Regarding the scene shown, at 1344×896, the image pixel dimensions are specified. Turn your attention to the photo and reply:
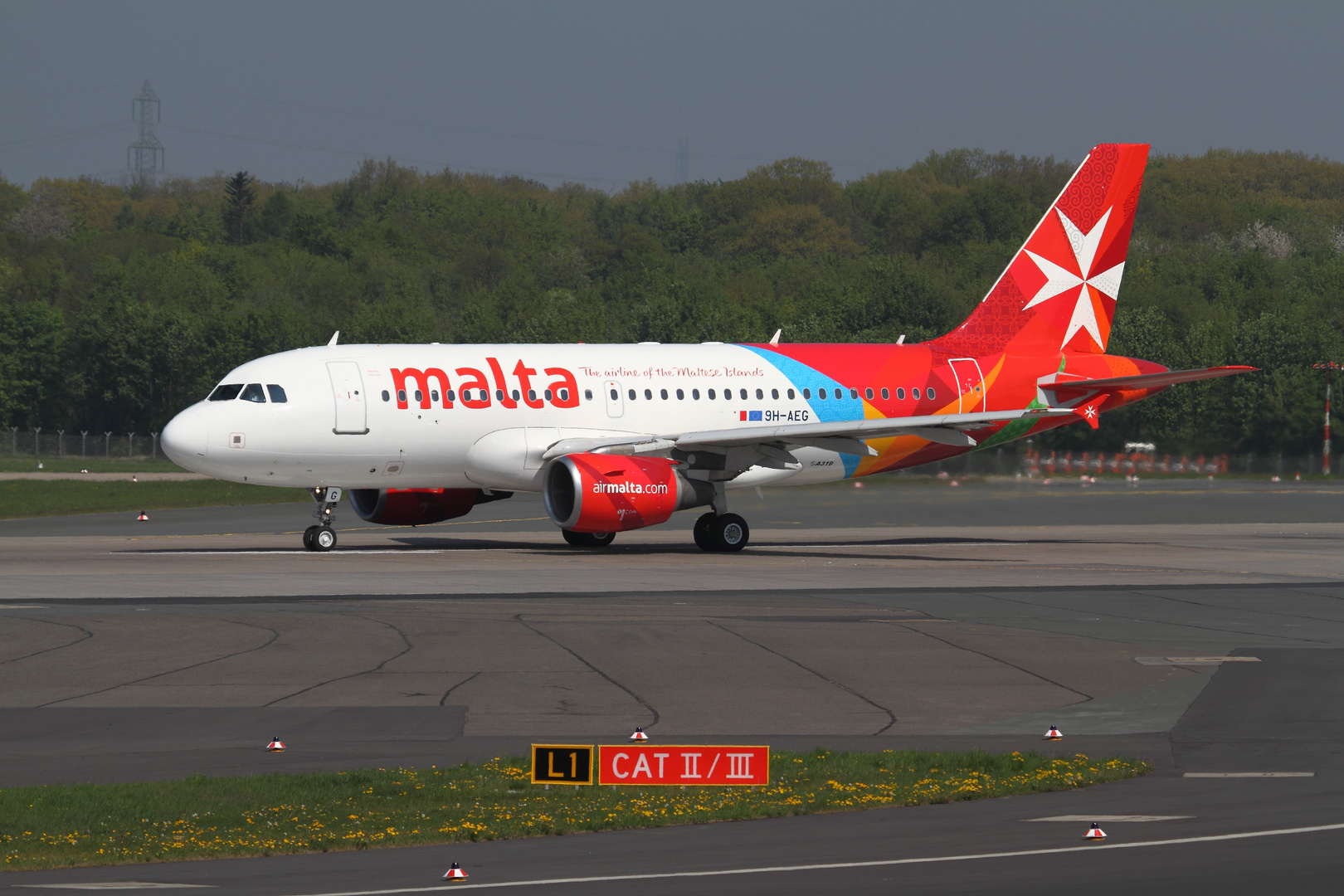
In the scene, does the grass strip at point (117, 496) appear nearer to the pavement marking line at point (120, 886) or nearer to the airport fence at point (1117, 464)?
the airport fence at point (1117, 464)

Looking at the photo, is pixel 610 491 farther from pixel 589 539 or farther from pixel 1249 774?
pixel 1249 774

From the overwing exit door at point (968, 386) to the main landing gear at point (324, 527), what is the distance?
1569 cm

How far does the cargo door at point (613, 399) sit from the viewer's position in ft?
123

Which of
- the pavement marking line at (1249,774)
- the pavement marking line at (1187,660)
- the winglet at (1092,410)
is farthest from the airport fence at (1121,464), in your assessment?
the pavement marking line at (1249,774)

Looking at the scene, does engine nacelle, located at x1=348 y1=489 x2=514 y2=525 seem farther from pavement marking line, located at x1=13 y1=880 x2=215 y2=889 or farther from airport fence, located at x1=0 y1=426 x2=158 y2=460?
airport fence, located at x1=0 y1=426 x2=158 y2=460

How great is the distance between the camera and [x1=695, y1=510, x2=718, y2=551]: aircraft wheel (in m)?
36.9

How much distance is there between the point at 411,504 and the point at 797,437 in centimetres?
978

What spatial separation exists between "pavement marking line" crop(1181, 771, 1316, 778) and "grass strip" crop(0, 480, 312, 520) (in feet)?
137

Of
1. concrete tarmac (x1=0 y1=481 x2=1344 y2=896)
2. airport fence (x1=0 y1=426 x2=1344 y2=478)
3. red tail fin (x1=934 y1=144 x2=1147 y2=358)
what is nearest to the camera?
concrete tarmac (x1=0 y1=481 x2=1344 y2=896)

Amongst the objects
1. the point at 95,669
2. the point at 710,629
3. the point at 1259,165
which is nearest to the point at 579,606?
the point at 710,629

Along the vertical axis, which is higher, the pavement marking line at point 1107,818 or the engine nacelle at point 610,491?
the engine nacelle at point 610,491

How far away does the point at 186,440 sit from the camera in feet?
111

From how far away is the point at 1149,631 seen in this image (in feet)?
73.5

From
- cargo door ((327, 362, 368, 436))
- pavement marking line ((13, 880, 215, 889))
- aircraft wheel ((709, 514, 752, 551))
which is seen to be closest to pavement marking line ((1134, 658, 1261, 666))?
pavement marking line ((13, 880, 215, 889))
